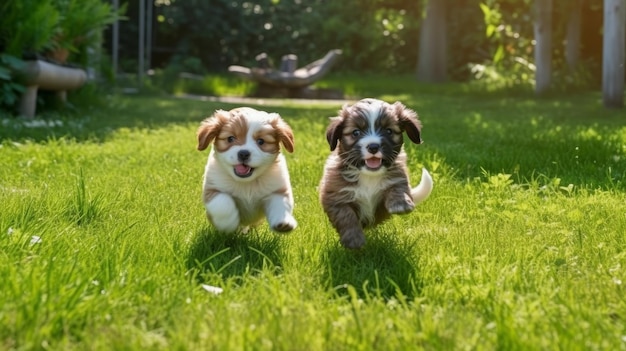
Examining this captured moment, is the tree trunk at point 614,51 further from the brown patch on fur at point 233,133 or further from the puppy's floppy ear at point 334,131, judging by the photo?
the brown patch on fur at point 233,133

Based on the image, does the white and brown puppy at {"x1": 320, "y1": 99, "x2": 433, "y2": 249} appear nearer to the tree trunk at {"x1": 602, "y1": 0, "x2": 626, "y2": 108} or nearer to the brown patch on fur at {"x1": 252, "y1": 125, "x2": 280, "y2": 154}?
the brown patch on fur at {"x1": 252, "y1": 125, "x2": 280, "y2": 154}

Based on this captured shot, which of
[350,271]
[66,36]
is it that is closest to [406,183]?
[350,271]

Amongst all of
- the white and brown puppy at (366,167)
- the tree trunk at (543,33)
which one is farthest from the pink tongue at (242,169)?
the tree trunk at (543,33)

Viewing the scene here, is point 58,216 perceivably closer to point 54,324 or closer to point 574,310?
point 54,324

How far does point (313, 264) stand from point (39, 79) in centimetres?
777

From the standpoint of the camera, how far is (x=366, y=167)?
369cm

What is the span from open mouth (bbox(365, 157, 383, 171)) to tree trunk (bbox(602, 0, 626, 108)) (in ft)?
31.7

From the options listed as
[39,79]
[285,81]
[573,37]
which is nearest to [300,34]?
[285,81]

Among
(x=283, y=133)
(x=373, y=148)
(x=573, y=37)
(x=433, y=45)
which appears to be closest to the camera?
(x=373, y=148)

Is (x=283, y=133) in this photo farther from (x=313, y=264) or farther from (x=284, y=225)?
(x=313, y=264)

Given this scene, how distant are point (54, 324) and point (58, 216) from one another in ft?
5.60

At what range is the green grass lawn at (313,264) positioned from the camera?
89.9 inches

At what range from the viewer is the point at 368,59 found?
1177 inches

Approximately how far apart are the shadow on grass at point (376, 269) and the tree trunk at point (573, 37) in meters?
15.6
